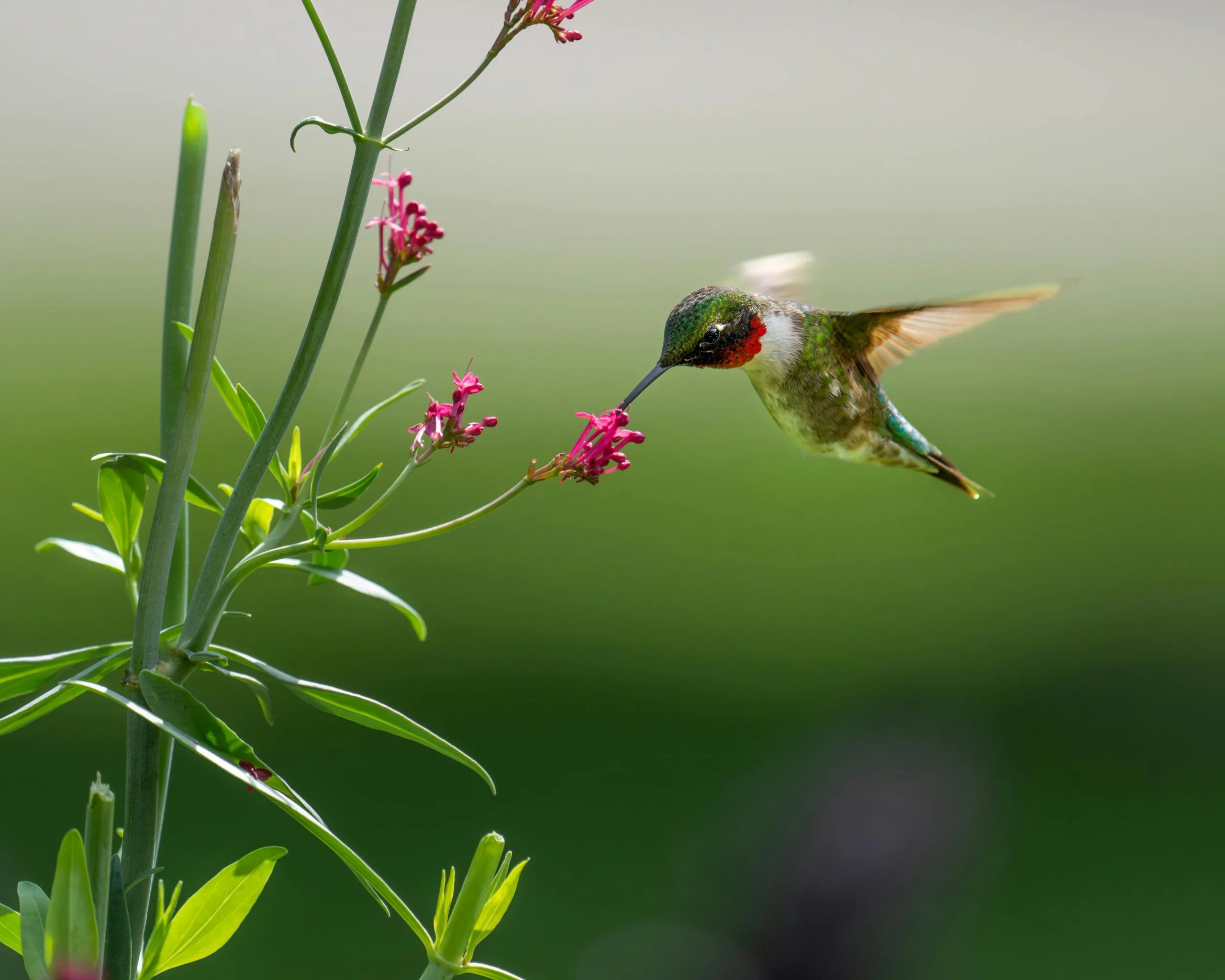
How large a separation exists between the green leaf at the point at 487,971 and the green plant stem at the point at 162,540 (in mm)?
124

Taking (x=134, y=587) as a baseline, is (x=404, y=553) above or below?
below

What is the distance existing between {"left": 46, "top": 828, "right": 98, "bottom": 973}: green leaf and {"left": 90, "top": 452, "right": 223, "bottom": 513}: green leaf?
13cm

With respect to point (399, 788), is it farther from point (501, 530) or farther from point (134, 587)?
point (134, 587)

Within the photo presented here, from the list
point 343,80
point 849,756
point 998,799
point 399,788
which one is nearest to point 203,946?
point 343,80

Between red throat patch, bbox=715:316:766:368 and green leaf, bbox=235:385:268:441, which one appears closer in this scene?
green leaf, bbox=235:385:268:441

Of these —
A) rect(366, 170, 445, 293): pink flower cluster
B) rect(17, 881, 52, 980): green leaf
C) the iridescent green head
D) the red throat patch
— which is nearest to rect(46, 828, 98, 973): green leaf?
rect(17, 881, 52, 980): green leaf

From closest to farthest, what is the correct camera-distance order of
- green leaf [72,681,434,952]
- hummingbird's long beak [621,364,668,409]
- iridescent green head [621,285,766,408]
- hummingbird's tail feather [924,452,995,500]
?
green leaf [72,681,434,952]
hummingbird's long beak [621,364,668,409]
iridescent green head [621,285,766,408]
hummingbird's tail feather [924,452,995,500]

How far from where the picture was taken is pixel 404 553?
97.5 inches

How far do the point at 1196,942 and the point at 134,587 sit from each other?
2945 mm

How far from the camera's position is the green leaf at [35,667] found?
371mm

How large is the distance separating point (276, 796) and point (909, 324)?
804 millimetres

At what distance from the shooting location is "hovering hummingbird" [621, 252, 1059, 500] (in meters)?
Answer: 0.75

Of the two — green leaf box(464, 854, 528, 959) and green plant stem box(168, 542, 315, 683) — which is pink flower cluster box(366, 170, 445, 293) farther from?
green leaf box(464, 854, 528, 959)

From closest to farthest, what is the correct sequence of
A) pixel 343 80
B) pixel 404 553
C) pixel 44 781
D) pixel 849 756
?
1. pixel 343 80
2. pixel 44 781
3. pixel 404 553
4. pixel 849 756
